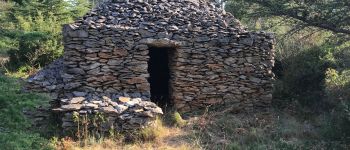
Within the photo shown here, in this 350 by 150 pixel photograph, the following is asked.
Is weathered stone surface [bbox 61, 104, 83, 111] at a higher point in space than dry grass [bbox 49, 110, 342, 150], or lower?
higher

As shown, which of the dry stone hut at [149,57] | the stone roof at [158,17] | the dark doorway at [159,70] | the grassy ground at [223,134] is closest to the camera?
the grassy ground at [223,134]

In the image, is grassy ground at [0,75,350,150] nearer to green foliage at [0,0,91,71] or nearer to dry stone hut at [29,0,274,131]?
dry stone hut at [29,0,274,131]

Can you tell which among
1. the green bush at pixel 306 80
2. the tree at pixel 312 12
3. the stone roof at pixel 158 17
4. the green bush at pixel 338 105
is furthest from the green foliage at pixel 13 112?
the green bush at pixel 306 80

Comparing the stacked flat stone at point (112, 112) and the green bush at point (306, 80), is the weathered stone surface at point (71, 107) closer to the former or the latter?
the stacked flat stone at point (112, 112)

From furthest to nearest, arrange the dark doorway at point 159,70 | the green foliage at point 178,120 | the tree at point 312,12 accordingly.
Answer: the dark doorway at point 159,70 → the green foliage at point 178,120 → the tree at point 312,12

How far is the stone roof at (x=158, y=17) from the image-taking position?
850cm

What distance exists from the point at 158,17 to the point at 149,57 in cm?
92

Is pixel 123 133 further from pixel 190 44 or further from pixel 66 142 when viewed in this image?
pixel 190 44

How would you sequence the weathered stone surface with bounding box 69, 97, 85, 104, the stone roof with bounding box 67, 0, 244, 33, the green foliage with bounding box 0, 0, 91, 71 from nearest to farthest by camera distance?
the weathered stone surface with bounding box 69, 97, 85, 104
the stone roof with bounding box 67, 0, 244, 33
the green foliage with bounding box 0, 0, 91, 71

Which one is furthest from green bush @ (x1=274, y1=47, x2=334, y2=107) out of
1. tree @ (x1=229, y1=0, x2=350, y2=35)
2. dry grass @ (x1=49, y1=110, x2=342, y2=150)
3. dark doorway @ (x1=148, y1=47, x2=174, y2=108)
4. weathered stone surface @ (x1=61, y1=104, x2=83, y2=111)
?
weathered stone surface @ (x1=61, y1=104, x2=83, y2=111)

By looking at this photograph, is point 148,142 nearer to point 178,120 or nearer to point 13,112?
point 178,120

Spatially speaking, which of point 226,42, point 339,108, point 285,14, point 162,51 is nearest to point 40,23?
point 162,51

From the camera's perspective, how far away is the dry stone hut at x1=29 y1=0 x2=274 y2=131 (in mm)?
7973

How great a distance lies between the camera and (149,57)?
8.74m
